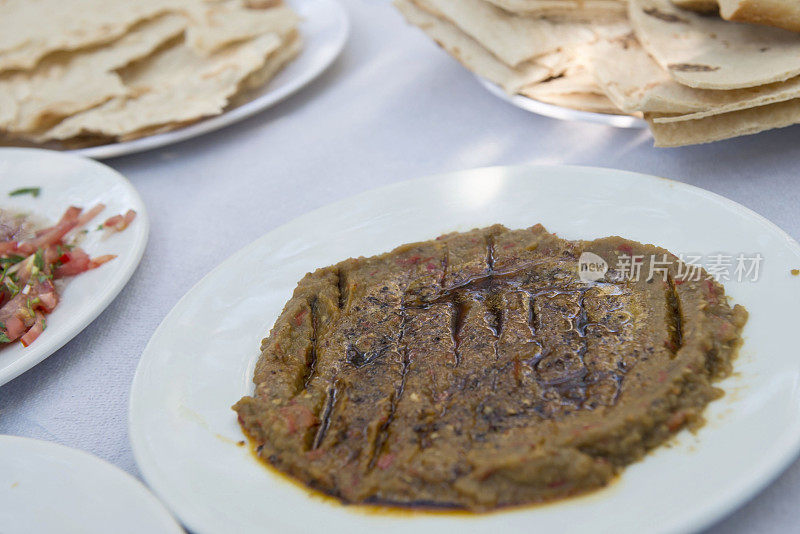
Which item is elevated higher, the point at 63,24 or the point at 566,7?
the point at 566,7

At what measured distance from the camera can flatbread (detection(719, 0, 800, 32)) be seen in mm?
2443

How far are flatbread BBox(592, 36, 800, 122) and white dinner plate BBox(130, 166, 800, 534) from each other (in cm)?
26

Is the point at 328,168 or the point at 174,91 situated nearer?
the point at 328,168

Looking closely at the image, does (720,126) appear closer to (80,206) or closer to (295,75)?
(295,75)

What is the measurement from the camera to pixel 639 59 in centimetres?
275

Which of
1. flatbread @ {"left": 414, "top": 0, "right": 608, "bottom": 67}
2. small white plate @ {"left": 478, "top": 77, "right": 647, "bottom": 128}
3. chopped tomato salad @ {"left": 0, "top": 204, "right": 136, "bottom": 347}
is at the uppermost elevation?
flatbread @ {"left": 414, "top": 0, "right": 608, "bottom": 67}

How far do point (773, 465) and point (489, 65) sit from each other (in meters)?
2.15

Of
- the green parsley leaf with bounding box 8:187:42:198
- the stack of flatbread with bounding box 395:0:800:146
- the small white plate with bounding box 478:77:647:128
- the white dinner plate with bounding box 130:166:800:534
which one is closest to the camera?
the white dinner plate with bounding box 130:166:800:534

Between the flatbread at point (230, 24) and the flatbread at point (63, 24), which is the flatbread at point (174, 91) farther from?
the flatbread at point (63, 24)

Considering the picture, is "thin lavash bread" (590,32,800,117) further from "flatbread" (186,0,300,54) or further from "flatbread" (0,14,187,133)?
"flatbread" (0,14,187,133)

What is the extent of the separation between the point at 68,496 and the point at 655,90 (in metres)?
2.25

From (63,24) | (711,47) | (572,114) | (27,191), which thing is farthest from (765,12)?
(63,24)

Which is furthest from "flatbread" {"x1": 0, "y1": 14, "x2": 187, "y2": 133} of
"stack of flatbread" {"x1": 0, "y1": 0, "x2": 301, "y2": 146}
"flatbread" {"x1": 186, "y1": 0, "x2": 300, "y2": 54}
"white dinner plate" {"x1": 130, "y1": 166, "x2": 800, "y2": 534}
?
"white dinner plate" {"x1": 130, "y1": 166, "x2": 800, "y2": 534}

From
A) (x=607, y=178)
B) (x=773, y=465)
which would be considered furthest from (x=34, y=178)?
(x=773, y=465)
